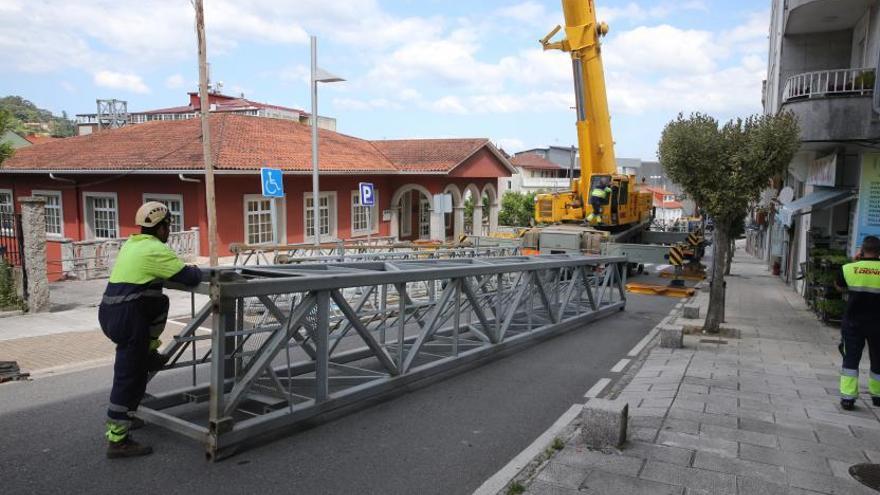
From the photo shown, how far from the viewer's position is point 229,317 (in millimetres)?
5035

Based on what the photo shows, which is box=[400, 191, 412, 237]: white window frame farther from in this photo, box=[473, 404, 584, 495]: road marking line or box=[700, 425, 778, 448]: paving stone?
box=[700, 425, 778, 448]: paving stone

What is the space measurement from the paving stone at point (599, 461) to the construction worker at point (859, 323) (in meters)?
3.02

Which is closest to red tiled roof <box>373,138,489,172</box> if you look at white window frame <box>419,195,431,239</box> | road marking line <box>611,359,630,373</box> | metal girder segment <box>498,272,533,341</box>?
white window frame <box>419,195,431,239</box>

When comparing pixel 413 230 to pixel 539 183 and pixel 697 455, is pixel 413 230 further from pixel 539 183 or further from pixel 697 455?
pixel 539 183

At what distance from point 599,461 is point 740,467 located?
102cm

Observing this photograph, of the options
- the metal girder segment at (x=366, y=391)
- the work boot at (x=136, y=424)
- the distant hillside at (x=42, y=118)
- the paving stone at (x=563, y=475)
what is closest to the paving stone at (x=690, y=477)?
the paving stone at (x=563, y=475)

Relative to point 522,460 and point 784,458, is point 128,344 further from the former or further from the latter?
point 784,458

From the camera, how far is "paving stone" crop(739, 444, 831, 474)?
4.62m

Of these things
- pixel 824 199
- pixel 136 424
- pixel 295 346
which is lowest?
pixel 136 424

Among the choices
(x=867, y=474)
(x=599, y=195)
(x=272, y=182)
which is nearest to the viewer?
(x=867, y=474)

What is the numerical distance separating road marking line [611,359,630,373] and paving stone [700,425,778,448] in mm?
2641

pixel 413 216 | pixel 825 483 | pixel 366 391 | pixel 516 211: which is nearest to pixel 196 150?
pixel 413 216

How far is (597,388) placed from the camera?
717cm

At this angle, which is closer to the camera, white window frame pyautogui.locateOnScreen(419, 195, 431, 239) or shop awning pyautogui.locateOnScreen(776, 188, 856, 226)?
shop awning pyautogui.locateOnScreen(776, 188, 856, 226)
